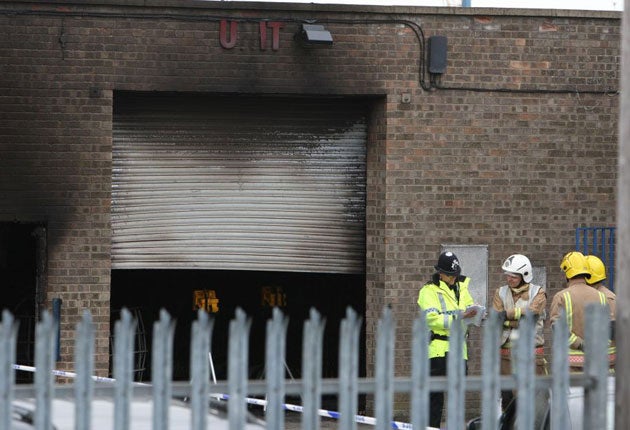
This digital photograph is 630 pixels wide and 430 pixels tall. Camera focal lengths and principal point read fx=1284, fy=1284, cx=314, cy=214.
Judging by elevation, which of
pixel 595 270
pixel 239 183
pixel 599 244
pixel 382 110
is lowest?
pixel 595 270

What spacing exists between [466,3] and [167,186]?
3652mm

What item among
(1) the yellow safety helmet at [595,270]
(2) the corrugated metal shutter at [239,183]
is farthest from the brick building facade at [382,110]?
(1) the yellow safety helmet at [595,270]

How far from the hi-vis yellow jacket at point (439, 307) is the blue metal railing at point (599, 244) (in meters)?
2.77

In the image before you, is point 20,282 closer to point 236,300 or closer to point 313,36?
point 236,300

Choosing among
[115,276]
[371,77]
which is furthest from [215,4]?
[115,276]

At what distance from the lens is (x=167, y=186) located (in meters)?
13.2

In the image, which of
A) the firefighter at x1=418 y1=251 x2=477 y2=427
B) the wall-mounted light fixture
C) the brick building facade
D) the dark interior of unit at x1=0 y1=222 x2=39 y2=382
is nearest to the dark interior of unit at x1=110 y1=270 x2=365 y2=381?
the dark interior of unit at x1=0 y1=222 x2=39 y2=382

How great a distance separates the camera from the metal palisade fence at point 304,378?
15.0 feet

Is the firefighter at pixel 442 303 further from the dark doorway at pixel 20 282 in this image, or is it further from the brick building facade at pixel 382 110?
the dark doorway at pixel 20 282

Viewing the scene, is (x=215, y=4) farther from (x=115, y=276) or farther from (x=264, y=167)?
(x=115, y=276)

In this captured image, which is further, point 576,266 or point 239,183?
point 239,183

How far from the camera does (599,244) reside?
43.7 ft

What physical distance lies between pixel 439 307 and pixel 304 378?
19.8ft

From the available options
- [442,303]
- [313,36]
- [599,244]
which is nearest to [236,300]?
[313,36]
